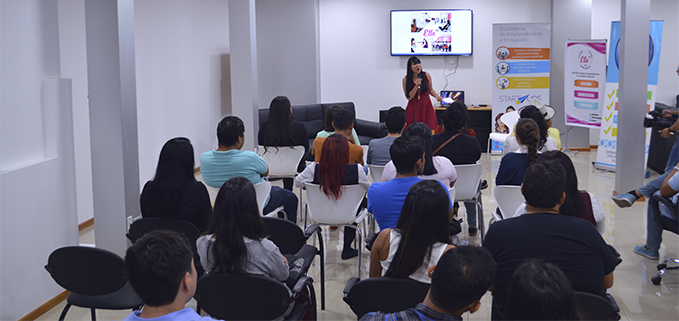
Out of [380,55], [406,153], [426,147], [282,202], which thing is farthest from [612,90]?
[406,153]

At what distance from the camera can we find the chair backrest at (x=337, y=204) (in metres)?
3.88

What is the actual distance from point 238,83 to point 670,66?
7321 mm

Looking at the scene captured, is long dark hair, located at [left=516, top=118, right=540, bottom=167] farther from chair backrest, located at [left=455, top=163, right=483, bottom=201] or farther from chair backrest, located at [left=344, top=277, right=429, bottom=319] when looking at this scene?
chair backrest, located at [left=344, top=277, right=429, bottom=319]

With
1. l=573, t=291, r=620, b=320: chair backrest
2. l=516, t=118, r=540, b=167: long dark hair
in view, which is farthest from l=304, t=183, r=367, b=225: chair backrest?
l=573, t=291, r=620, b=320: chair backrest

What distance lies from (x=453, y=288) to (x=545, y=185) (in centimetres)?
88

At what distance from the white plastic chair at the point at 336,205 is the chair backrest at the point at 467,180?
0.85m

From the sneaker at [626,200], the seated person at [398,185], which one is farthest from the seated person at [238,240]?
the sneaker at [626,200]

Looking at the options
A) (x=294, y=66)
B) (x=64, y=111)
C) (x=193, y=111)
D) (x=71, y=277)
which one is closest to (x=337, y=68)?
(x=294, y=66)

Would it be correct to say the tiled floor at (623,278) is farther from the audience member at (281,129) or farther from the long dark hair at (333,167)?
the audience member at (281,129)

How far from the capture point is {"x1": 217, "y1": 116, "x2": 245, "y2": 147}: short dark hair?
3.98 metres

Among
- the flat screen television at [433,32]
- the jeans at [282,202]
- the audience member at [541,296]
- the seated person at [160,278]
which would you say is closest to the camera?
the audience member at [541,296]

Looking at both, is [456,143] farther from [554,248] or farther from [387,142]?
[554,248]

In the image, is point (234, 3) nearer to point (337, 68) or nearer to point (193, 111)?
point (193, 111)

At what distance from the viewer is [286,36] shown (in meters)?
Result: 10.2
